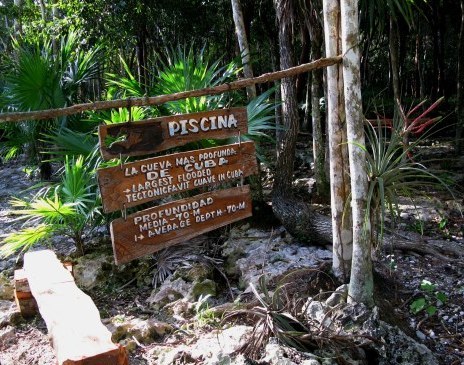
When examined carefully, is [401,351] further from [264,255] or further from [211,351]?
[264,255]

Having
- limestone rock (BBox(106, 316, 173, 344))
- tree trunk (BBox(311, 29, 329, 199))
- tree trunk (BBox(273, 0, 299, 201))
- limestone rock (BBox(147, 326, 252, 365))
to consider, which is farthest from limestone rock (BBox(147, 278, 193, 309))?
tree trunk (BBox(311, 29, 329, 199))

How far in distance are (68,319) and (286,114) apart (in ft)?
12.1

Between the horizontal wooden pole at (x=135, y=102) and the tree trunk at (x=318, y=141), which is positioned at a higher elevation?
the horizontal wooden pole at (x=135, y=102)

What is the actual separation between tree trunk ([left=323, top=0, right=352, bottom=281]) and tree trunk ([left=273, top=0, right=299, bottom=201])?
1955mm

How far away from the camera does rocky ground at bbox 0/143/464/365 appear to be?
3055 millimetres

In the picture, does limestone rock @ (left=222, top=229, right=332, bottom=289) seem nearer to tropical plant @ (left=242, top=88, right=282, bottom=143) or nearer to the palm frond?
tropical plant @ (left=242, top=88, right=282, bottom=143)

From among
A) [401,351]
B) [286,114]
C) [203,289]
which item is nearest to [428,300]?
[401,351]

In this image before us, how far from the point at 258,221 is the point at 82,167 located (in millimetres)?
2178

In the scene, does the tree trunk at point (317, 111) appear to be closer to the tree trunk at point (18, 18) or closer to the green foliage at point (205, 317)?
the green foliage at point (205, 317)

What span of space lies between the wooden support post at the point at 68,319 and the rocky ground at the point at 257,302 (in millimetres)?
472

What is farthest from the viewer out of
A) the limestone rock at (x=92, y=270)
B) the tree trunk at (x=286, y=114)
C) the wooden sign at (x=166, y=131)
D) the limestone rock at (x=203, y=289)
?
the tree trunk at (x=286, y=114)

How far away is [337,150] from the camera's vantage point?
12.1 ft

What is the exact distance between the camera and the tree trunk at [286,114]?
5.54 metres

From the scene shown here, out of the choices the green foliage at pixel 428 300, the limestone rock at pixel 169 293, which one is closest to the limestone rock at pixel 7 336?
the limestone rock at pixel 169 293
